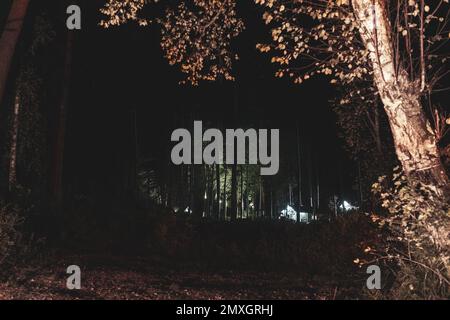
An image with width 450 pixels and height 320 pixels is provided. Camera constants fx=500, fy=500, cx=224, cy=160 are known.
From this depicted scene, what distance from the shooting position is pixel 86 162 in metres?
41.1

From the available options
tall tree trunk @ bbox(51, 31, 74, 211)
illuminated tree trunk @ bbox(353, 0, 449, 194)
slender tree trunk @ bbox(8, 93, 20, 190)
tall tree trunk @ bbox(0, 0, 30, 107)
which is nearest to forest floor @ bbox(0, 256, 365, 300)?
illuminated tree trunk @ bbox(353, 0, 449, 194)

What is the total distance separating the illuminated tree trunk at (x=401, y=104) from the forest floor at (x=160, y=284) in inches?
89.2

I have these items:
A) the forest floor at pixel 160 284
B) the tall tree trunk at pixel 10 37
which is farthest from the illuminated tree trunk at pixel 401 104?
the tall tree trunk at pixel 10 37

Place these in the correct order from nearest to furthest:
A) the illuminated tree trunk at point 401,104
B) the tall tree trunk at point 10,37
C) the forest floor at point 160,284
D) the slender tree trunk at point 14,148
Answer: the illuminated tree trunk at point 401,104
the forest floor at point 160,284
the tall tree trunk at point 10,37
the slender tree trunk at point 14,148

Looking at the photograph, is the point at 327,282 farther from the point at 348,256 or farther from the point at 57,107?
the point at 57,107

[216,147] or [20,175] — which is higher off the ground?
[216,147]

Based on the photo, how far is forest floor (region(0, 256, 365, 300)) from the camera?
27.0 ft

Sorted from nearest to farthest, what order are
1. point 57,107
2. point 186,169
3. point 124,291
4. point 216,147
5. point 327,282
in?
point 124,291 < point 327,282 < point 57,107 < point 216,147 < point 186,169

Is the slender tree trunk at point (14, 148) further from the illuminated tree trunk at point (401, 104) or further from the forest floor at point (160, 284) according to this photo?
the illuminated tree trunk at point (401, 104)

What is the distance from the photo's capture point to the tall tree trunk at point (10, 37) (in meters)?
11.0

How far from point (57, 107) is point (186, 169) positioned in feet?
109
